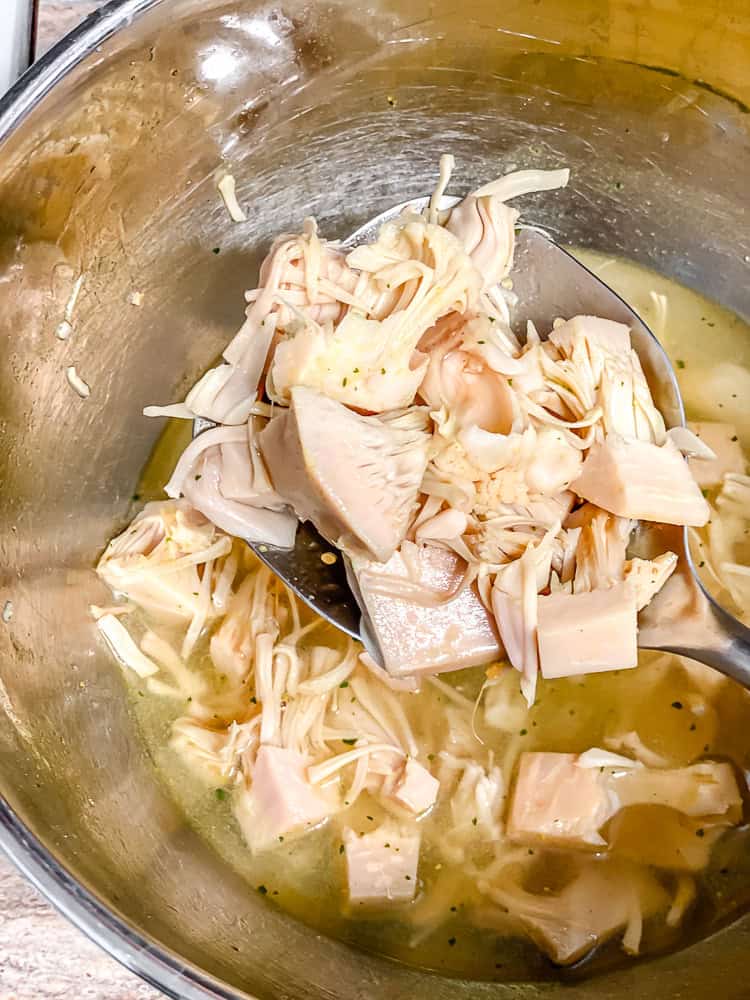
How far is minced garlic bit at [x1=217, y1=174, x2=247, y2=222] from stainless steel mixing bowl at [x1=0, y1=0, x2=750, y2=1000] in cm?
2

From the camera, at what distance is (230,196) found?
2.02 m

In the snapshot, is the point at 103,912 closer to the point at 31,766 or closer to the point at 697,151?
the point at 31,766

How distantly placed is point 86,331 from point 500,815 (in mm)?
1333

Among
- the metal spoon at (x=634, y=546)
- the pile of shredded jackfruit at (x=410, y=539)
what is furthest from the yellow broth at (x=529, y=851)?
the metal spoon at (x=634, y=546)

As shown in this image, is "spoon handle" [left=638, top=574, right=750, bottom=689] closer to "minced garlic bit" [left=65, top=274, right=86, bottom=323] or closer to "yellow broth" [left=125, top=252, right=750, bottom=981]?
"yellow broth" [left=125, top=252, right=750, bottom=981]

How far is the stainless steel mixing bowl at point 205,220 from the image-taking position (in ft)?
5.28

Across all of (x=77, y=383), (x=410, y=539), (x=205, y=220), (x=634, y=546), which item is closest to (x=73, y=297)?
(x=77, y=383)

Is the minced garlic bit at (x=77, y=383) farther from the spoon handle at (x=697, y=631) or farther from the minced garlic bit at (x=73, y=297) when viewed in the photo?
the spoon handle at (x=697, y=631)

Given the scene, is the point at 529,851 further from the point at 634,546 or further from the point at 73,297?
the point at 73,297

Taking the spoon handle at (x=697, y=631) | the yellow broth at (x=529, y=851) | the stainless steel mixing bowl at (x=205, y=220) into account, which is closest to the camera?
the stainless steel mixing bowl at (x=205, y=220)

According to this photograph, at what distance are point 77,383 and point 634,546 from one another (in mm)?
1204

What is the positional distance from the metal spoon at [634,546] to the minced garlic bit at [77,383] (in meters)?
0.48

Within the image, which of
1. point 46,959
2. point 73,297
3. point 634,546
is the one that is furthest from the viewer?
point 634,546

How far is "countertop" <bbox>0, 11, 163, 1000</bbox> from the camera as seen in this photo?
171 centimetres
